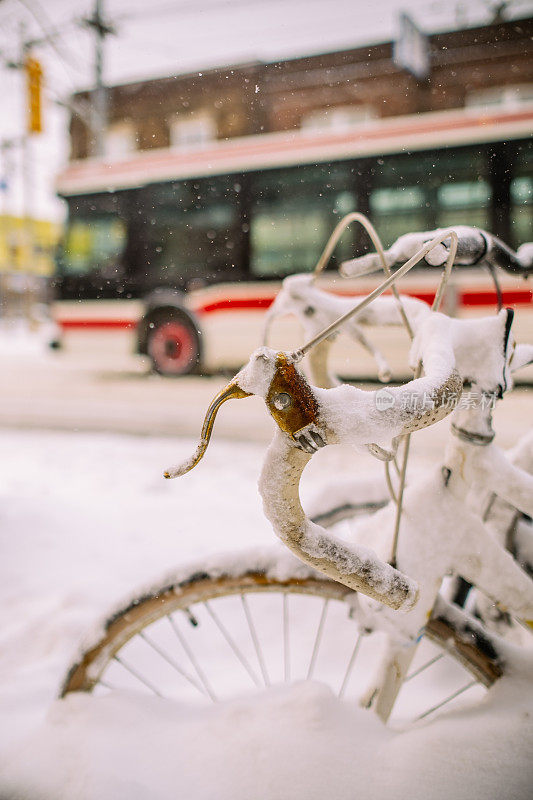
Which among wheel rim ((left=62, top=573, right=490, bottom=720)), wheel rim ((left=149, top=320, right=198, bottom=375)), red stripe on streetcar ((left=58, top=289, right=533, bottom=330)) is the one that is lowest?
wheel rim ((left=62, top=573, right=490, bottom=720))

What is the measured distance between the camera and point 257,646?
4.28 ft

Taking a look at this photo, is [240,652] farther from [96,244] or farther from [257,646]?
[96,244]

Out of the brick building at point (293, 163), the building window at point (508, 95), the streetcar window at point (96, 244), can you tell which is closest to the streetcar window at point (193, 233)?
the brick building at point (293, 163)

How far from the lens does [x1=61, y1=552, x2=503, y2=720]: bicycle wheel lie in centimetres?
109

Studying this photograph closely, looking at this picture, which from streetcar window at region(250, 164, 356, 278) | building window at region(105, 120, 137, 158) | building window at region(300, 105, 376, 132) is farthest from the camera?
streetcar window at region(250, 164, 356, 278)

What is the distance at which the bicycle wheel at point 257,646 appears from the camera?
1094 millimetres

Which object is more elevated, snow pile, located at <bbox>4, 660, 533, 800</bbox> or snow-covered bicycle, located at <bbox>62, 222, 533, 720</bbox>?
snow-covered bicycle, located at <bbox>62, 222, 533, 720</bbox>

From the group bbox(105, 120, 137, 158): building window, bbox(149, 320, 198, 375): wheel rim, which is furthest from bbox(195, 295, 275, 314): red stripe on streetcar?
bbox(105, 120, 137, 158): building window

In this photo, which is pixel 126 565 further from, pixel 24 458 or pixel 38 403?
pixel 38 403

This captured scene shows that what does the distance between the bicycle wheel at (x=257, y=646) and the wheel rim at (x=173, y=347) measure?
16.0 ft

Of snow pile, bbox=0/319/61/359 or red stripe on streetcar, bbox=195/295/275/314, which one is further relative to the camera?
snow pile, bbox=0/319/61/359

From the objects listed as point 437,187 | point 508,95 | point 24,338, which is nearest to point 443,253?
point 437,187

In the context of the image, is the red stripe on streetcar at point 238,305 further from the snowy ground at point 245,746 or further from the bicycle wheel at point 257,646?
the snowy ground at point 245,746

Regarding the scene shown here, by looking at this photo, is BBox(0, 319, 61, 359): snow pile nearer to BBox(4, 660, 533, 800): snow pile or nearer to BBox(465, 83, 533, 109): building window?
BBox(465, 83, 533, 109): building window
